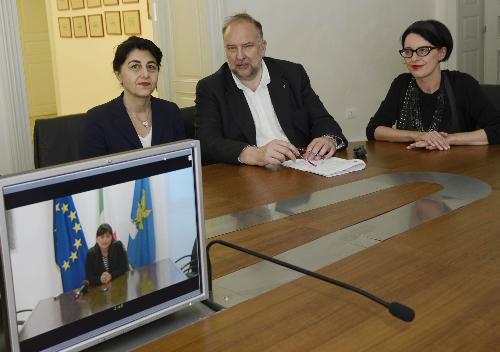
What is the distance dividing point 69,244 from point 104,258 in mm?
68

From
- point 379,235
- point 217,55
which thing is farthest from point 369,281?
point 217,55

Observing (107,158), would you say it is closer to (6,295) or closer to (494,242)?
(6,295)

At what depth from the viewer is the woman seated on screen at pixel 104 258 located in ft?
3.28

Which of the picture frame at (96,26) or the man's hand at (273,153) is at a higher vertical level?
the picture frame at (96,26)

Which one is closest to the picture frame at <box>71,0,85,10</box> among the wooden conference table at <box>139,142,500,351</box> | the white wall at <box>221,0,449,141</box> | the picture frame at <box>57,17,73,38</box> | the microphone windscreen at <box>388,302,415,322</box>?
the picture frame at <box>57,17,73,38</box>

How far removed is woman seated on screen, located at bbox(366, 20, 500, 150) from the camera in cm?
267

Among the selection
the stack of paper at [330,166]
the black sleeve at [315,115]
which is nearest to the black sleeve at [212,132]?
the stack of paper at [330,166]

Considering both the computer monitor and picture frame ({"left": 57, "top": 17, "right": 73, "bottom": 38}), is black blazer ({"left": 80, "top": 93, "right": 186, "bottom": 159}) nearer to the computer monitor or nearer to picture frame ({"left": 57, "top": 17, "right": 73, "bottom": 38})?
the computer monitor

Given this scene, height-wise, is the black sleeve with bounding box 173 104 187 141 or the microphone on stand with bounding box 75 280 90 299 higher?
the black sleeve with bounding box 173 104 187 141

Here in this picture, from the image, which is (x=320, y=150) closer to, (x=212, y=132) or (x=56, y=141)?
Result: (x=212, y=132)

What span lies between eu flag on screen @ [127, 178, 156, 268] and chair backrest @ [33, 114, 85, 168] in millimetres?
1246

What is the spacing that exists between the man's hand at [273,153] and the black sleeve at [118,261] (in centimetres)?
128

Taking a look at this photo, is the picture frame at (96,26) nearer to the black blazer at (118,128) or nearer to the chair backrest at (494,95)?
the black blazer at (118,128)

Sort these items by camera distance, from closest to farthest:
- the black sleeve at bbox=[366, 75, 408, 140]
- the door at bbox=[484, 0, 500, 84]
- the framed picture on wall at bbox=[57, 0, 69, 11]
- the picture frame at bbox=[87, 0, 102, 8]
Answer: the black sleeve at bbox=[366, 75, 408, 140] < the door at bbox=[484, 0, 500, 84] < the picture frame at bbox=[87, 0, 102, 8] < the framed picture on wall at bbox=[57, 0, 69, 11]
